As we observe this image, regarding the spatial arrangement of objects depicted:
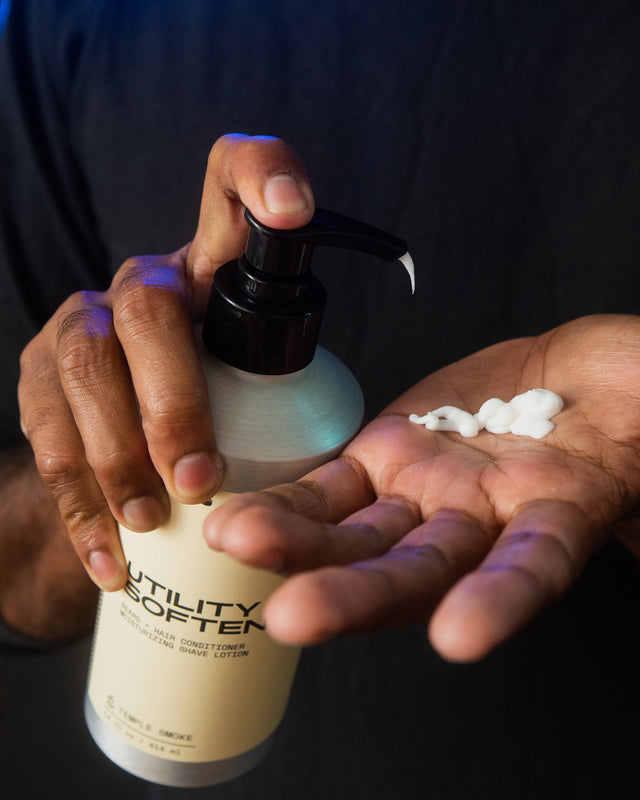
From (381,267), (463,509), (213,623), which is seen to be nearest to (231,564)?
(213,623)

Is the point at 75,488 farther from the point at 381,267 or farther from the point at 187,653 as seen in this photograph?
the point at 381,267

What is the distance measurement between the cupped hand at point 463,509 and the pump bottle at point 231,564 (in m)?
0.05

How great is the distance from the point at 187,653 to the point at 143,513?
0.11m

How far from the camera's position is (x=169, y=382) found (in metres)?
0.45

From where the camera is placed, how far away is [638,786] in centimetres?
81

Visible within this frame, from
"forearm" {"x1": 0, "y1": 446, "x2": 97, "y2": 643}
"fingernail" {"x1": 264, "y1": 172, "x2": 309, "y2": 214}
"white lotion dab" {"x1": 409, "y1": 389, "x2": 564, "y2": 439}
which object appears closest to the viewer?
"fingernail" {"x1": 264, "y1": 172, "x2": 309, "y2": 214}

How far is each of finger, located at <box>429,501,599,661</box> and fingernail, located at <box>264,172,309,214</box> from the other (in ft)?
0.77

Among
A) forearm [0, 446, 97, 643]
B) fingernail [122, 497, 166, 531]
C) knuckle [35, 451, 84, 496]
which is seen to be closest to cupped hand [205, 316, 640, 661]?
fingernail [122, 497, 166, 531]

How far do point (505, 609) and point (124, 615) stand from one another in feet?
1.09

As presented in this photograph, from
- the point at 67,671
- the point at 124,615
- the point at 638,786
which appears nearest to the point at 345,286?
the point at 124,615

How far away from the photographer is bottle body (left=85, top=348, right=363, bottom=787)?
0.45 metres

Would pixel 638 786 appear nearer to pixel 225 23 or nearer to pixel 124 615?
pixel 124 615

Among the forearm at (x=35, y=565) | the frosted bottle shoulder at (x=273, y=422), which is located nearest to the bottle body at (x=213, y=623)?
the frosted bottle shoulder at (x=273, y=422)

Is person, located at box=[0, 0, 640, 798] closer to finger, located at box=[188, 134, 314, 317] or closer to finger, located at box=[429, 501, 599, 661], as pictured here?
finger, located at box=[188, 134, 314, 317]
